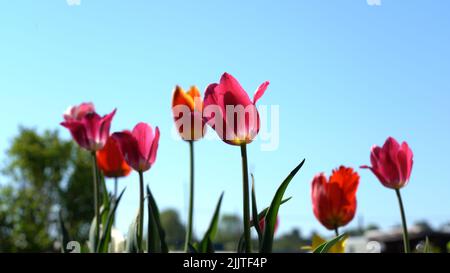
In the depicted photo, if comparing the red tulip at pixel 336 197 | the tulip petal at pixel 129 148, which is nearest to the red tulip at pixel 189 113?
→ the tulip petal at pixel 129 148

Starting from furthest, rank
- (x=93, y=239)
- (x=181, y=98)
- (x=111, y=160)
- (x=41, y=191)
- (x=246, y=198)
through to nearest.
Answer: (x=41, y=191), (x=111, y=160), (x=93, y=239), (x=181, y=98), (x=246, y=198)

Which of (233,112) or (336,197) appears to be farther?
(336,197)

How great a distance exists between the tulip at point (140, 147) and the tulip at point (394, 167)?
1.78ft

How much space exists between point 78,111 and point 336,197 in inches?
32.3

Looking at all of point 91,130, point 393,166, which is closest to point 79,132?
point 91,130

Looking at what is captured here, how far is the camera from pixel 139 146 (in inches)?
55.8

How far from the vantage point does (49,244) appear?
20.1 metres

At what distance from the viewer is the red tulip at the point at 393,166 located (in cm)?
148

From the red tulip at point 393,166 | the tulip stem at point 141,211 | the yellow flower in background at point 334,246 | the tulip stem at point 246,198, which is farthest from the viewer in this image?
the yellow flower in background at point 334,246

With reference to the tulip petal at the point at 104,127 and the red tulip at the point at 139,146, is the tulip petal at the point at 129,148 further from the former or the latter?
the tulip petal at the point at 104,127

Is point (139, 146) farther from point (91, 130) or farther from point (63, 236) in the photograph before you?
point (63, 236)
